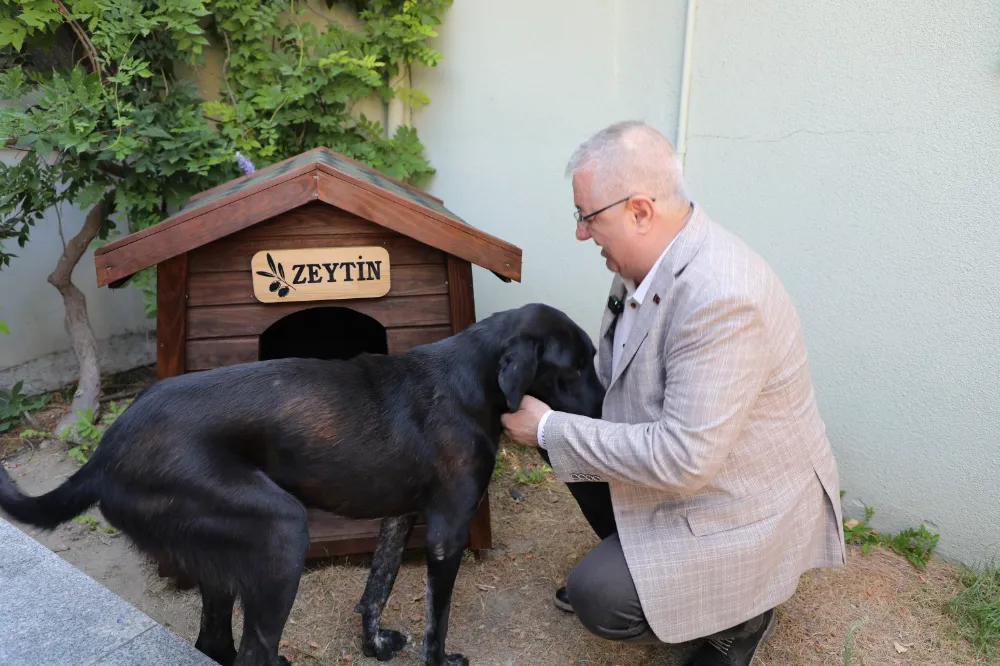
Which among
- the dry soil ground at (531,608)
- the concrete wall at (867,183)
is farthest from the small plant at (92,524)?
the concrete wall at (867,183)

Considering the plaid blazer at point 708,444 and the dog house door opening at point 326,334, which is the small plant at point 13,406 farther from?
the plaid blazer at point 708,444

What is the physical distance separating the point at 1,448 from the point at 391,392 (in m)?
3.41

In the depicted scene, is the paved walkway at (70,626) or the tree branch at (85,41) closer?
the paved walkway at (70,626)

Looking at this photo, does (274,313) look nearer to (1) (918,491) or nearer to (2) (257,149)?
(2) (257,149)

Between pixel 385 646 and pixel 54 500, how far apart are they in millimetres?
1348

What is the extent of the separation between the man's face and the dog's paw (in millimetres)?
1740

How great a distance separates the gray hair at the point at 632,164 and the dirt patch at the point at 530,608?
180 cm

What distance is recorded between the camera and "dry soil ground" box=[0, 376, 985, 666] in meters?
2.87

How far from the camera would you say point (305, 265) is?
304 centimetres

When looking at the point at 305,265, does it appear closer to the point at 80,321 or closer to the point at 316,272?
the point at 316,272

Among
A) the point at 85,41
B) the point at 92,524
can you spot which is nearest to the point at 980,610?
the point at 92,524

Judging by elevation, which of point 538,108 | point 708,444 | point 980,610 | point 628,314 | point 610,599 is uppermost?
point 538,108

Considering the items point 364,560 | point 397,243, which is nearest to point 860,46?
point 397,243

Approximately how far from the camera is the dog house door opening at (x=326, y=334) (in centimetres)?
431
